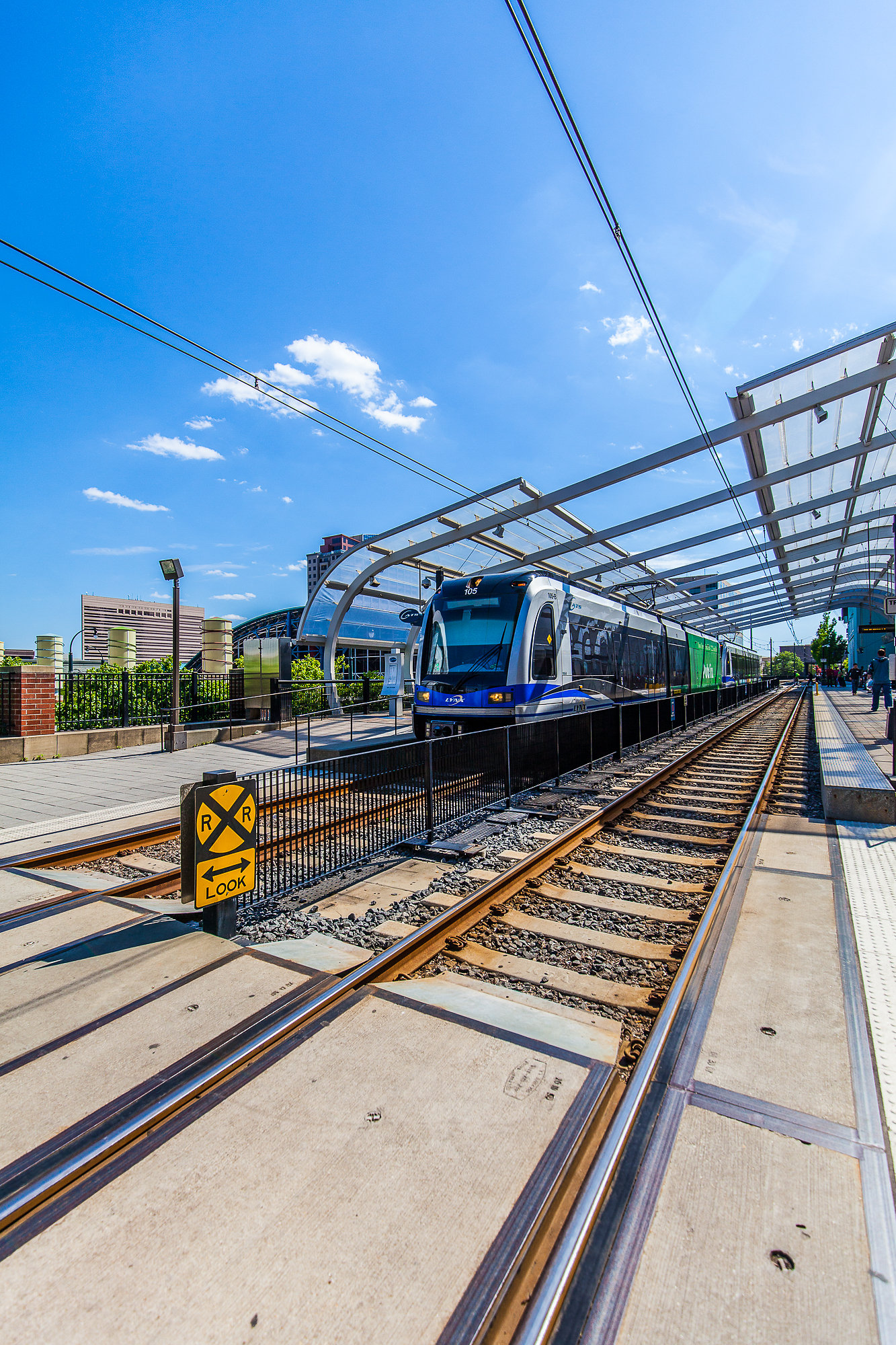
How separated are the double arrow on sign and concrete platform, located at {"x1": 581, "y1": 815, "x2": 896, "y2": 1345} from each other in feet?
9.68

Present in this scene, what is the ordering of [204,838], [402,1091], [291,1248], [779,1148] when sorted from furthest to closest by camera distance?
1. [204,838]
2. [402,1091]
3. [779,1148]
4. [291,1248]

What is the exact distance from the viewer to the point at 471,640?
11281mm

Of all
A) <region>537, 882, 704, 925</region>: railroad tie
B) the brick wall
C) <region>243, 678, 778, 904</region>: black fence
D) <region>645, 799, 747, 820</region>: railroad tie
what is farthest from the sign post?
the brick wall

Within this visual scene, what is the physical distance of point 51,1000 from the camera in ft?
10.6

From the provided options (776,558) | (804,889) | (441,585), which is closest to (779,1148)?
(804,889)

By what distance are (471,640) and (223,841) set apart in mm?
7520

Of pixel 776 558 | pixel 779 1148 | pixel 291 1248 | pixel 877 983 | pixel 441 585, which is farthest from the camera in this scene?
Answer: pixel 776 558

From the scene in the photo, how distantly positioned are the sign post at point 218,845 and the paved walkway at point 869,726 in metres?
8.06

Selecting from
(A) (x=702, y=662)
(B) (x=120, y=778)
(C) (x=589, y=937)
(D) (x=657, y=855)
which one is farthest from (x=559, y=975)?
(A) (x=702, y=662)

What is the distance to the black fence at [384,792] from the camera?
564cm

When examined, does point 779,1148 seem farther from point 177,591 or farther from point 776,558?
point 776,558

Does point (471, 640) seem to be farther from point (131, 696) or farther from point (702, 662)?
point (702, 662)

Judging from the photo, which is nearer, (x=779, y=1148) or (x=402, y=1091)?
(x=779, y=1148)

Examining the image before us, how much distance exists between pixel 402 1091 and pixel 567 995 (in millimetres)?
1424
